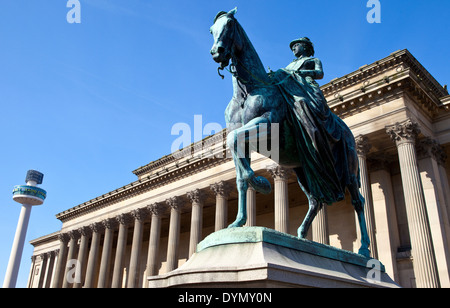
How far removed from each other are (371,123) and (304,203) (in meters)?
12.7

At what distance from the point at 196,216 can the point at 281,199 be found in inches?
372

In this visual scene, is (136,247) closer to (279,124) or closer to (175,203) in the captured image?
(175,203)

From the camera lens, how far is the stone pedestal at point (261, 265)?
414 cm

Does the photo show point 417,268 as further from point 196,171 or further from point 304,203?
point 196,171

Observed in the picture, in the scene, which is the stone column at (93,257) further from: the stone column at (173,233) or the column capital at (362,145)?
the column capital at (362,145)

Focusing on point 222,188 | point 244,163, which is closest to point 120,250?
point 222,188

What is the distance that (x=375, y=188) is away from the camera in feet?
93.6

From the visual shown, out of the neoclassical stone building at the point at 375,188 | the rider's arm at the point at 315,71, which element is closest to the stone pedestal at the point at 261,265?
the rider's arm at the point at 315,71

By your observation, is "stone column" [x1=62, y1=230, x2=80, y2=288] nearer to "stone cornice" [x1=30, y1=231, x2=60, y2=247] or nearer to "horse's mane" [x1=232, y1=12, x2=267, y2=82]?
"stone cornice" [x1=30, y1=231, x2=60, y2=247]

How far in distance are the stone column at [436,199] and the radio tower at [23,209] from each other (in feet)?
183

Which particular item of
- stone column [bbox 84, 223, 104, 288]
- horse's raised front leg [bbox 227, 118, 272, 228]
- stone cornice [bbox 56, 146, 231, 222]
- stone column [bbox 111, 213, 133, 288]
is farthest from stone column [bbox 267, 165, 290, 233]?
stone column [bbox 84, 223, 104, 288]

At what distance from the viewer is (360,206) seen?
7.42 meters

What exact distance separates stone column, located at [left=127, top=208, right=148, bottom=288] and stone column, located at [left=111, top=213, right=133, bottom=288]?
1.58 meters
